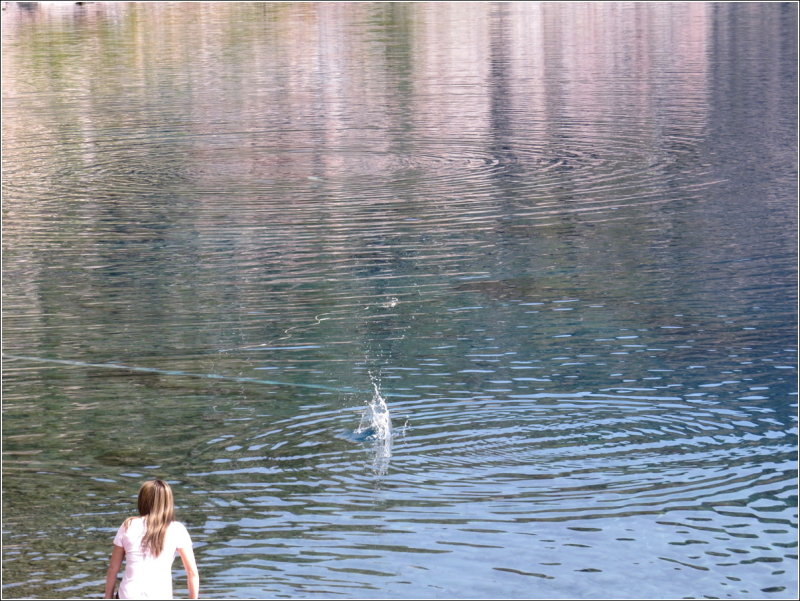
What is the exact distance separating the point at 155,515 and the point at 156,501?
91 millimetres

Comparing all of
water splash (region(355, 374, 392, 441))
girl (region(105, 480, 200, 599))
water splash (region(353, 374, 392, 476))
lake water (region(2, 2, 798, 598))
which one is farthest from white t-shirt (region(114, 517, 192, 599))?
water splash (region(355, 374, 392, 441))

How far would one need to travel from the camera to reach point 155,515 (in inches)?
347

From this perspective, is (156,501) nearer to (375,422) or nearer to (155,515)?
(155,515)

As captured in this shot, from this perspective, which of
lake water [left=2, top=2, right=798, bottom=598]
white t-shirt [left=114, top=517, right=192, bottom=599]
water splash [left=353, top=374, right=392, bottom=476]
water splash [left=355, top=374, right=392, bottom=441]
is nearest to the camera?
white t-shirt [left=114, top=517, right=192, bottom=599]

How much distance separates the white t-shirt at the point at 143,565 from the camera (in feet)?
28.6

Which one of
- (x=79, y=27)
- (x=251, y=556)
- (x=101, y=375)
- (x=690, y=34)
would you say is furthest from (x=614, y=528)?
(x=79, y=27)

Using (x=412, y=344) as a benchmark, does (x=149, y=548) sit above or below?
above

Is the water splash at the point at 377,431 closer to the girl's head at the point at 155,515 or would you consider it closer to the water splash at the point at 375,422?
the water splash at the point at 375,422

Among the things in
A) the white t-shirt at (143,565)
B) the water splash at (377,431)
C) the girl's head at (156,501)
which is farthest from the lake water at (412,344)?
the girl's head at (156,501)

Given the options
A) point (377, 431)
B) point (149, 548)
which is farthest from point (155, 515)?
point (377, 431)

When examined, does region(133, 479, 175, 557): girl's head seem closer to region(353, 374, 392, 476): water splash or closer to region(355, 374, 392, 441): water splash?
region(353, 374, 392, 476): water splash

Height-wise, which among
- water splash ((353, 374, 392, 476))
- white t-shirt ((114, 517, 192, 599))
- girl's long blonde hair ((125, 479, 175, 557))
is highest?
girl's long blonde hair ((125, 479, 175, 557))

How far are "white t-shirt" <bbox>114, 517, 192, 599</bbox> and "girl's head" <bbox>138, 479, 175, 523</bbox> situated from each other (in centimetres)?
7

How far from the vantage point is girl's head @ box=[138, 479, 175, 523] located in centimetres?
880
